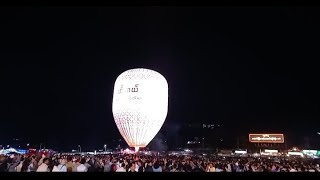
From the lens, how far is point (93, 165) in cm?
912

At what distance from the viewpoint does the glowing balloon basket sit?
1877 centimetres

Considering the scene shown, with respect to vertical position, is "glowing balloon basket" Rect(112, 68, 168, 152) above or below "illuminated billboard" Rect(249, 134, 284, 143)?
above

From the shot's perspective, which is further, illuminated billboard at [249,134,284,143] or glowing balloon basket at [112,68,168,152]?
illuminated billboard at [249,134,284,143]

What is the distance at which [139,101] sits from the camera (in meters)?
18.8

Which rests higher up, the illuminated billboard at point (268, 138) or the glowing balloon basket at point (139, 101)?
the glowing balloon basket at point (139, 101)

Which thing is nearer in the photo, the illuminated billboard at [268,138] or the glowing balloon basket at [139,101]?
the glowing balloon basket at [139,101]

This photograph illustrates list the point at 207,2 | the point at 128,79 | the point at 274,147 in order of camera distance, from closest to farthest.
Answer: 1. the point at 207,2
2. the point at 128,79
3. the point at 274,147

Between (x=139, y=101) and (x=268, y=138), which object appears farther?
(x=268, y=138)

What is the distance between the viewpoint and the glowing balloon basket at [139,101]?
18766mm

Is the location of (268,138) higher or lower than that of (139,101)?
lower
